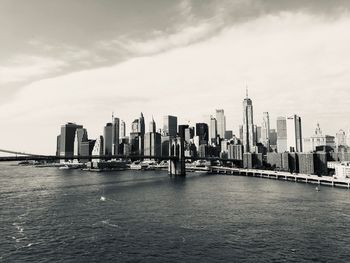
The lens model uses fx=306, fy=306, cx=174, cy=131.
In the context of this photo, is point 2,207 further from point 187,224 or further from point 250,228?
point 250,228

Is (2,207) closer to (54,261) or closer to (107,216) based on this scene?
(107,216)

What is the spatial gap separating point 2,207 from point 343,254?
8385cm

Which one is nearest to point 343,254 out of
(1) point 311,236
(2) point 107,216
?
(1) point 311,236

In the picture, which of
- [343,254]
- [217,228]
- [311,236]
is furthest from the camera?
[217,228]

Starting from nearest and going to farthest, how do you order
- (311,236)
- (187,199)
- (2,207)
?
(311,236), (2,207), (187,199)

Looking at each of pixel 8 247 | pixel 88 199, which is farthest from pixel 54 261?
pixel 88 199

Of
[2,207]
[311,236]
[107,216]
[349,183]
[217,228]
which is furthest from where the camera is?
[349,183]

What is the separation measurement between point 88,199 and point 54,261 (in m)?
57.0

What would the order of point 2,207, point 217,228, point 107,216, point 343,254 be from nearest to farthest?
point 343,254 < point 217,228 < point 107,216 < point 2,207

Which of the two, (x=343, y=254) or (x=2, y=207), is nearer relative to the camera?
(x=343, y=254)

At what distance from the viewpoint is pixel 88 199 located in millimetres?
102250

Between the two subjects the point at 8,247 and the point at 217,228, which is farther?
the point at 217,228

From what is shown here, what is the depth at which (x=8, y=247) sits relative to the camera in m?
52.0

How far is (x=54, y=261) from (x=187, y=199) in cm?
6292
